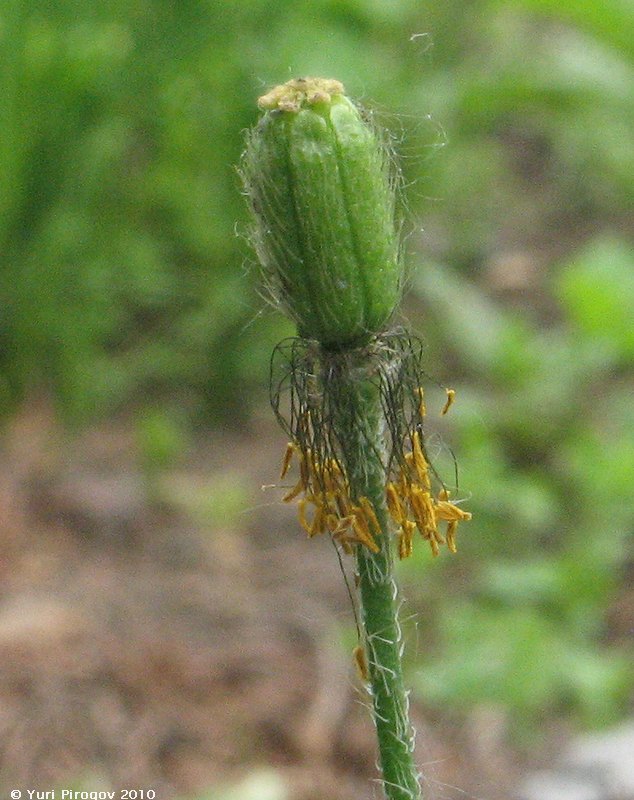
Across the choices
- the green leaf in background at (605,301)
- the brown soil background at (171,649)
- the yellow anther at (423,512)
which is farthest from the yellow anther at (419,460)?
the green leaf in background at (605,301)

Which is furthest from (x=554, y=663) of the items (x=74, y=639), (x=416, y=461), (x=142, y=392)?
(x=142, y=392)

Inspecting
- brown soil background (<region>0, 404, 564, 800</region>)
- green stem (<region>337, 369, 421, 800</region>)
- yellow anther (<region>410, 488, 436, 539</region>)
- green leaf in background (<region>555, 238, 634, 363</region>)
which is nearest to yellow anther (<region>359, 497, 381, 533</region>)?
green stem (<region>337, 369, 421, 800</region>)

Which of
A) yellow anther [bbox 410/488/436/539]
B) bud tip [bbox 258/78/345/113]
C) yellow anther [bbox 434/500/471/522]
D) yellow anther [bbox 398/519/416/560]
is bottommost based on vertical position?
yellow anther [bbox 398/519/416/560]

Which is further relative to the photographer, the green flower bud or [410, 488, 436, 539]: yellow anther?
[410, 488, 436, 539]: yellow anther

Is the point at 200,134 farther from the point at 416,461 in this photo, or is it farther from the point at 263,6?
the point at 416,461

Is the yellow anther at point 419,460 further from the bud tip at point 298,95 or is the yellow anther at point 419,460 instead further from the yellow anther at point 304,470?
the bud tip at point 298,95

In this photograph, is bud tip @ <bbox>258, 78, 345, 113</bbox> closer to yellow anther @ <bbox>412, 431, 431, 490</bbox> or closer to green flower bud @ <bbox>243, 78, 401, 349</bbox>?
→ green flower bud @ <bbox>243, 78, 401, 349</bbox>
